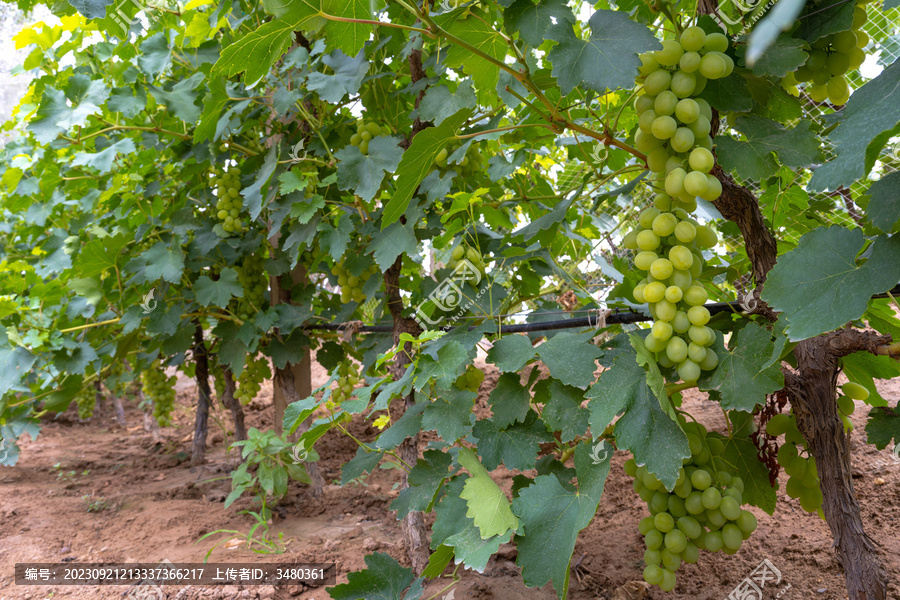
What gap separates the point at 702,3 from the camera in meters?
1.00

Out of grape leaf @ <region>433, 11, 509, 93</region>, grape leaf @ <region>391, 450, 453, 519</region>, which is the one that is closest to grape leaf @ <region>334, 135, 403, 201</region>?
grape leaf @ <region>433, 11, 509, 93</region>

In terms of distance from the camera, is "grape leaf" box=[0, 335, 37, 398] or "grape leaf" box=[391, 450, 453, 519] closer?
"grape leaf" box=[391, 450, 453, 519]

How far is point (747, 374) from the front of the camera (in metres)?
0.85

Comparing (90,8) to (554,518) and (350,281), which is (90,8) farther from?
(554,518)

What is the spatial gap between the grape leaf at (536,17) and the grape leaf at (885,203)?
531mm

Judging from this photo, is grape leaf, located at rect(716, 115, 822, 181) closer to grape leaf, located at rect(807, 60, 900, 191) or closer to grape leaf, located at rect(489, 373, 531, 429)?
grape leaf, located at rect(807, 60, 900, 191)

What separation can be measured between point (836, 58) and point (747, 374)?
54 cm

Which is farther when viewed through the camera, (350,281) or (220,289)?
(220,289)

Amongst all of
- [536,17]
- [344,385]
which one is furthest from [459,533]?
[344,385]

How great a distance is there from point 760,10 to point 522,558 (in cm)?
99

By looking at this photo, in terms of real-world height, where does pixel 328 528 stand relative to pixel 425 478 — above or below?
below

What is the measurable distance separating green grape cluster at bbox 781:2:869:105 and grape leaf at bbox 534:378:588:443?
687mm

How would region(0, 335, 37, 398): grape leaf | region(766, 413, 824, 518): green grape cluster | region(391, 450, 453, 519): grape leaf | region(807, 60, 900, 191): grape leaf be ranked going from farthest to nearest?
region(0, 335, 37, 398): grape leaf → region(391, 450, 453, 519): grape leaf → region(766, 413, 824, 518): green grape cluster → region(807, 60, 900, 191): grape leaf

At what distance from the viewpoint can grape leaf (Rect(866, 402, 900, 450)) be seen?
1.11 meters
